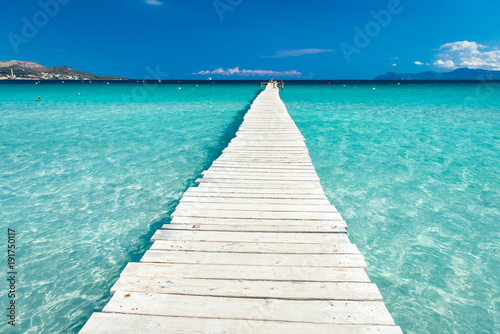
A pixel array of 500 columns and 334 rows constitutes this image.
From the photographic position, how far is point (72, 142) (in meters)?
12.9

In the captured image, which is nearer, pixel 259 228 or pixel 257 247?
pixel 257 247

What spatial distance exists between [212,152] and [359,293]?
9.43 m

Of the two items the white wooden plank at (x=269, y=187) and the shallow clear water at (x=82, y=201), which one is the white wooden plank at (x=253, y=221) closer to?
the white wooden plank at (x=269, y=187)

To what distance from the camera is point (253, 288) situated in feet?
9.16

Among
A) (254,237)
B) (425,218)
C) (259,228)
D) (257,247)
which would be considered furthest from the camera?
(425,218)

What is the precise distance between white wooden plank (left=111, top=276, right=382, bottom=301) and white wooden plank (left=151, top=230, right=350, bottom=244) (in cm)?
81

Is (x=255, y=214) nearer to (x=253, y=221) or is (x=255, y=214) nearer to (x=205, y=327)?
(x=253, y=221)

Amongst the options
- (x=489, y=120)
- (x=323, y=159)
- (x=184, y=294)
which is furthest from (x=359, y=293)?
(x=489, y=120)

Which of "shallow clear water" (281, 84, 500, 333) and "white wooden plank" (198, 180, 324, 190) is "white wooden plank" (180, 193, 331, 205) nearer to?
"white wooden plank" (198, 180, 324, 190)

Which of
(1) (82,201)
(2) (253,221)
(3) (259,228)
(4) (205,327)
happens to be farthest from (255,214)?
(1) (82,201)

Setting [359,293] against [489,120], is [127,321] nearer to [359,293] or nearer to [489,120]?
[359,293]

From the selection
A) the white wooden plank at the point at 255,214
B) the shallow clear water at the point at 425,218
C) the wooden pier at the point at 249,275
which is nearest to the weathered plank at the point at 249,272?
the wooden pier at the point at 249,275

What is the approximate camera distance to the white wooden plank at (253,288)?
270 centimetres

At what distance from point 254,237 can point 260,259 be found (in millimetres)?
486
